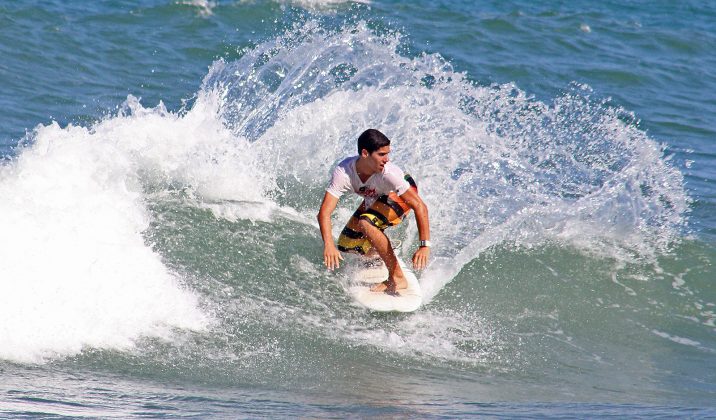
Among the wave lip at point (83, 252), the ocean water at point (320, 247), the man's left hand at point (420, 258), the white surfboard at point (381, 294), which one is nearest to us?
the ocean water at point (320, 247)

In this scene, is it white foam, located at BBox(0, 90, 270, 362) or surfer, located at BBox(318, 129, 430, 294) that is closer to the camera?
white foam, located at BBox(0, 90, 270, 362)

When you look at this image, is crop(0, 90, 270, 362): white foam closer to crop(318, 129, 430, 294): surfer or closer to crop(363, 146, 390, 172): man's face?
crop(318, 129, 430, 294): surfer

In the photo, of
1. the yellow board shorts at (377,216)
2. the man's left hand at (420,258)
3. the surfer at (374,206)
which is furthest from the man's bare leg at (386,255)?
the man's left hand at (420,258)

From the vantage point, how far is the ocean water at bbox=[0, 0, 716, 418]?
6387 millimetres

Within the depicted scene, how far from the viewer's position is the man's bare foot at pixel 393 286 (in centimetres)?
789

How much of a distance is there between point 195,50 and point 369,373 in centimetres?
1090

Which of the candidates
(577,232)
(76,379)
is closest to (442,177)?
(577,232)

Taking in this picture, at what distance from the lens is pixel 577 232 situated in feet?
31.9

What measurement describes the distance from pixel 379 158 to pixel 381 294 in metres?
1.22

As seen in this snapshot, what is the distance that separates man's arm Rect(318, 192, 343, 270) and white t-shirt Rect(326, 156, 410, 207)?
0.29ft

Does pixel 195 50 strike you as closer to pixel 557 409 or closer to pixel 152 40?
pixel 152 40

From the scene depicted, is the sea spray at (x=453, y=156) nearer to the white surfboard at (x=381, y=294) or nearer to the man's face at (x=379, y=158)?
the white surfboard at (x=381, y=294)

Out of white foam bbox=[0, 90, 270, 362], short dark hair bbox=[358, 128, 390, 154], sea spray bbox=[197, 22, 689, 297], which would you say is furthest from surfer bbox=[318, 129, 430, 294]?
white foam bbox=[0, 90, 270, 362]

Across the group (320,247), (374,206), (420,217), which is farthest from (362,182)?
(320,247)
